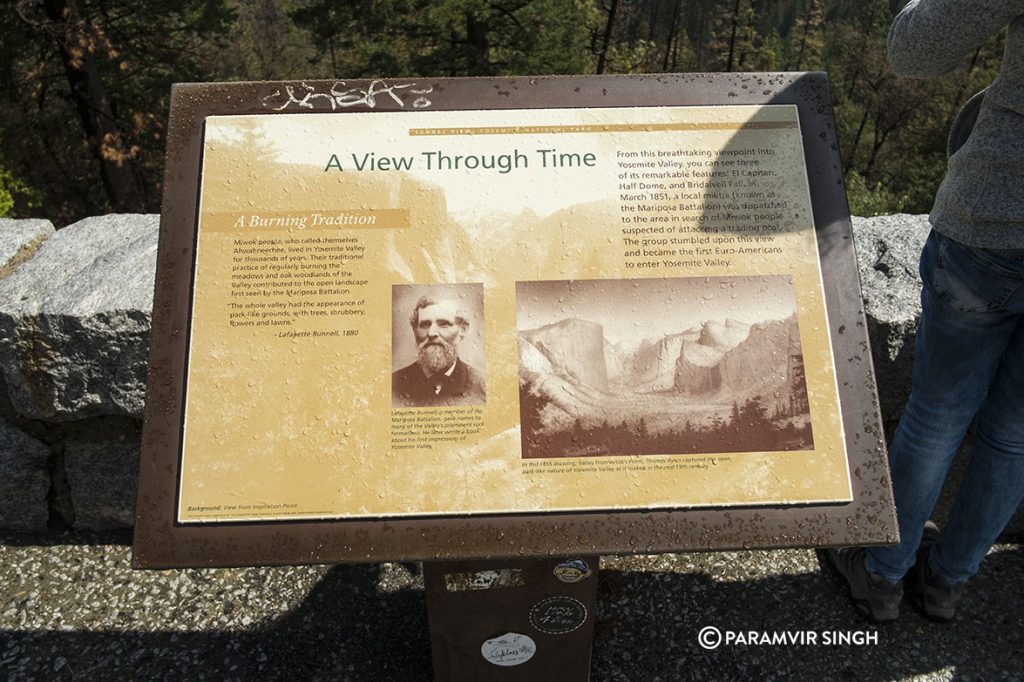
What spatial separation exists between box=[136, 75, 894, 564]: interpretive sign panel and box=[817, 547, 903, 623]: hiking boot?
0.88m

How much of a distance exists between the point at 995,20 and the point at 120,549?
2.65 metres

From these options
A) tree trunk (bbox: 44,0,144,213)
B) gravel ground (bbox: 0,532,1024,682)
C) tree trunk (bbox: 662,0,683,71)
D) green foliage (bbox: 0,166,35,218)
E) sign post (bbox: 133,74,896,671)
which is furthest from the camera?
tree trunk (bbox: 662,0,683,71)

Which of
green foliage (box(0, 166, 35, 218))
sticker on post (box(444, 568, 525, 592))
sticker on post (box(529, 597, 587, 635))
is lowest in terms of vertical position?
sticker on post (box(529, 597, 587, 635))

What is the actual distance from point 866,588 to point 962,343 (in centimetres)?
80

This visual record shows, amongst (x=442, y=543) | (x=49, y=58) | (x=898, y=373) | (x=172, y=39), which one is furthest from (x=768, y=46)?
(x=442, y=543)

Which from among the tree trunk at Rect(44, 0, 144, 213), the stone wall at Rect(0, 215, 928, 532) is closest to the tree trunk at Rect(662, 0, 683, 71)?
the tree trunk at Rect(44, 0, 144, 213)

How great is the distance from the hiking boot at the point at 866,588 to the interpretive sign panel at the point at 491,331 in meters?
0.88

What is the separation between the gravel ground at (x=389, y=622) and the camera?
6.66ft

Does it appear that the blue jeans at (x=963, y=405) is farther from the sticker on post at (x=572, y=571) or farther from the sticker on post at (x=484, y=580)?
the sticker on post at (x=484, y=580)

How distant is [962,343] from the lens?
167cm

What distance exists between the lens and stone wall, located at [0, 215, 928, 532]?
2.10 m

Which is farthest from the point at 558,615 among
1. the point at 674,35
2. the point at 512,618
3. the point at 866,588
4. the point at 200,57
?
the point at 674,35

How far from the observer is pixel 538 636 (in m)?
1.72

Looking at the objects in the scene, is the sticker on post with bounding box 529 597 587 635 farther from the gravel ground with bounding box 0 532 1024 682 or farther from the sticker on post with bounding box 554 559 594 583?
the gravel ground with bounding box 0 532 1024 682
